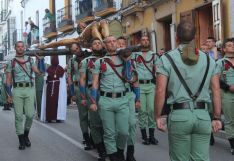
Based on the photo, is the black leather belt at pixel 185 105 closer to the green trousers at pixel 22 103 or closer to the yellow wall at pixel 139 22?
the green trousers at pixel 22 103

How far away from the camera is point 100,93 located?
7.89m

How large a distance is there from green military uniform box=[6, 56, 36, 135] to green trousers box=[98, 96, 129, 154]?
274cm

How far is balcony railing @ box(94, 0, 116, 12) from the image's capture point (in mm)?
27366

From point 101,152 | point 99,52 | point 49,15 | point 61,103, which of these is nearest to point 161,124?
point 101,152

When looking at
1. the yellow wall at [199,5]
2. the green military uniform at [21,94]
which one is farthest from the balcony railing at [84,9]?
the green military uniform at [21,94]

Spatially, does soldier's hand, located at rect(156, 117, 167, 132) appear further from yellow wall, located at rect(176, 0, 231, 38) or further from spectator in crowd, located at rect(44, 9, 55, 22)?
spectator in crowd, located at rect(44, 9, 55, 22)

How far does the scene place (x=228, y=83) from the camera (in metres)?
9.30

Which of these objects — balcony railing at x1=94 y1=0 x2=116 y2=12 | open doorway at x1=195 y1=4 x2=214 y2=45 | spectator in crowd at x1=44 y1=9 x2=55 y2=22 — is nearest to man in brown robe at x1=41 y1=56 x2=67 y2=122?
open doorway at x1=195 y1=4 x2=214 y2=45

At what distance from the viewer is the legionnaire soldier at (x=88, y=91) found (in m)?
8.65

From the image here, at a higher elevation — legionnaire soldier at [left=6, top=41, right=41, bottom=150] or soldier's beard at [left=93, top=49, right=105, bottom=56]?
soldier's beard at [left=93, top=49, right=105, bottom=56]

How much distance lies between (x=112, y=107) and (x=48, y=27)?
32.8 metres

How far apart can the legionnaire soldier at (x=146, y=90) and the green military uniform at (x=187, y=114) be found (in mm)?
4835

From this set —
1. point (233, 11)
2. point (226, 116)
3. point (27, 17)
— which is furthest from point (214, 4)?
point (27, 17)

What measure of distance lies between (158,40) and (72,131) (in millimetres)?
11221
